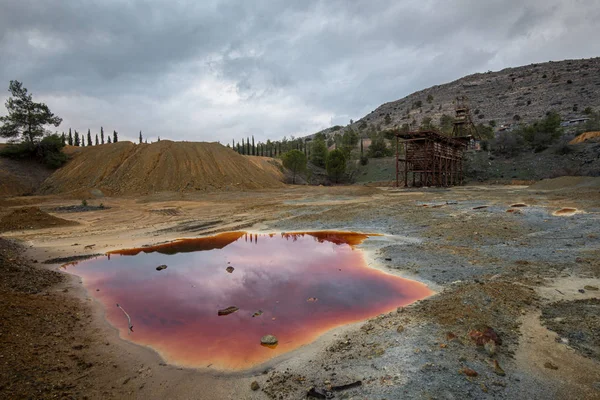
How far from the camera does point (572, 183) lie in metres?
22.6

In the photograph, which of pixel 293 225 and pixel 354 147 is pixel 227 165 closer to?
pixel 293 225

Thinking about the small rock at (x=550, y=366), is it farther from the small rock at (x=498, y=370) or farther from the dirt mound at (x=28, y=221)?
the dirt mound at (x=28, y=221)

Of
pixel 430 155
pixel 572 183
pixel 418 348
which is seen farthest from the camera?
pixel 430 155

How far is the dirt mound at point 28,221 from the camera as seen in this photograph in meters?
12.9

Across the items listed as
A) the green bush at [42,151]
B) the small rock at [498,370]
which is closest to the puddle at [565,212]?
the small rock at [498,370]

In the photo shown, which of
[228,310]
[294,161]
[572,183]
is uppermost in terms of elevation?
[294,161]

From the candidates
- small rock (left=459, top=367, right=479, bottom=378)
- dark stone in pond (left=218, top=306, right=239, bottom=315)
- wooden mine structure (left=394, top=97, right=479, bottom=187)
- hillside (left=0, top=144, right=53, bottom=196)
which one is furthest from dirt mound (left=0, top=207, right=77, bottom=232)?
wooden mine structure (left=394, top=97, right=479, bottom=187)

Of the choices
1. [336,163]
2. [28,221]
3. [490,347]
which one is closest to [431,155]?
[336,163]

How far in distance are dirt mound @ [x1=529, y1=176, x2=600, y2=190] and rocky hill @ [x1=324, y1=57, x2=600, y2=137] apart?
38.7m

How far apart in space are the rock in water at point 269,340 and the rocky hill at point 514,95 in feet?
215

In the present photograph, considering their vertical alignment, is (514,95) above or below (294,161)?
above

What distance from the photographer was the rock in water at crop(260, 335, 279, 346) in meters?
4.34

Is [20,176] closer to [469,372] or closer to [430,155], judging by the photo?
[430,155]

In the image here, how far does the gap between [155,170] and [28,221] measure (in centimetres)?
2138
